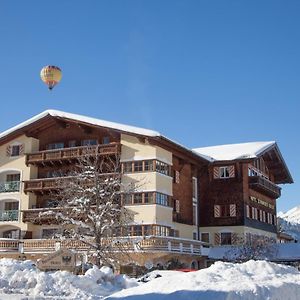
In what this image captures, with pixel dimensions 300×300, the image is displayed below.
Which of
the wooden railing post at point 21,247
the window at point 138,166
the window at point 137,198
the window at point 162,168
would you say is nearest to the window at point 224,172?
the window at point 162,168

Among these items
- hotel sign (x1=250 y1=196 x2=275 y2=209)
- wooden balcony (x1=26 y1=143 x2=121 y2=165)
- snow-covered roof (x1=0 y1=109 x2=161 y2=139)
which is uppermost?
snow-covered roof (x1=0 y1=109 x2=161 y2=139)

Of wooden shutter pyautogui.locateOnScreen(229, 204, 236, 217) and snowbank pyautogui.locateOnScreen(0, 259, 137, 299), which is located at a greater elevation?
wooden shutter pyautogui.locateOnScreen(229, 204, 236, 217)

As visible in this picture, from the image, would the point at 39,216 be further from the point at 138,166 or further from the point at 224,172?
the point at 224,172

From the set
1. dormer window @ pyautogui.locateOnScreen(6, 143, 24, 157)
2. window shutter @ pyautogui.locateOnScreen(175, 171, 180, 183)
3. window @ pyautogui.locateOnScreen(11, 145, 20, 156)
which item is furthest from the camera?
window @ pyautogui.locateOnScreen(11, 145, 20, 156)

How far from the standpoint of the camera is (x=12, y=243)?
140ft

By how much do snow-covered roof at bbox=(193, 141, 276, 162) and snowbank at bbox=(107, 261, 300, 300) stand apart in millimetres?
31835

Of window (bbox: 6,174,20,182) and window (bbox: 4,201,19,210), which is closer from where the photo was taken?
window (bbox: 4,201,19,210)

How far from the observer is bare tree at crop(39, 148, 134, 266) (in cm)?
3353

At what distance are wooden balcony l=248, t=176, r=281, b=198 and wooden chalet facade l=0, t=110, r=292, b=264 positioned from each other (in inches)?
3.8

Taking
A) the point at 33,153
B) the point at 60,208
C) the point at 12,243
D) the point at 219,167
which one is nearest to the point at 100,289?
the point at 60,208

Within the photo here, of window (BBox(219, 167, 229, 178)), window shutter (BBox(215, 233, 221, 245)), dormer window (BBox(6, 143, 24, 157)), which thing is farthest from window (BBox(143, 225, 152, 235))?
dormer window (BBox(6, 143, 24, 157))

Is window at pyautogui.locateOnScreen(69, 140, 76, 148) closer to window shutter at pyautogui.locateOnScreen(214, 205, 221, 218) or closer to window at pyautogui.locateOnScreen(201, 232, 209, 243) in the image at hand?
window shutter at pyautogui.locateOnScreen(214, 205, 221, 218)

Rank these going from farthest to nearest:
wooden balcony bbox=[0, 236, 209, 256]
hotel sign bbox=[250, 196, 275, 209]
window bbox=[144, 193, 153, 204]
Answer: hotel sign bbox=[250, 196, 275, 209] → window bbox=[144, 193, 153, 204] → wooden balcony bbox=[0, 236, 209, 256]

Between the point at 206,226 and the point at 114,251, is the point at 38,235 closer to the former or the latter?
the point at 114,251
